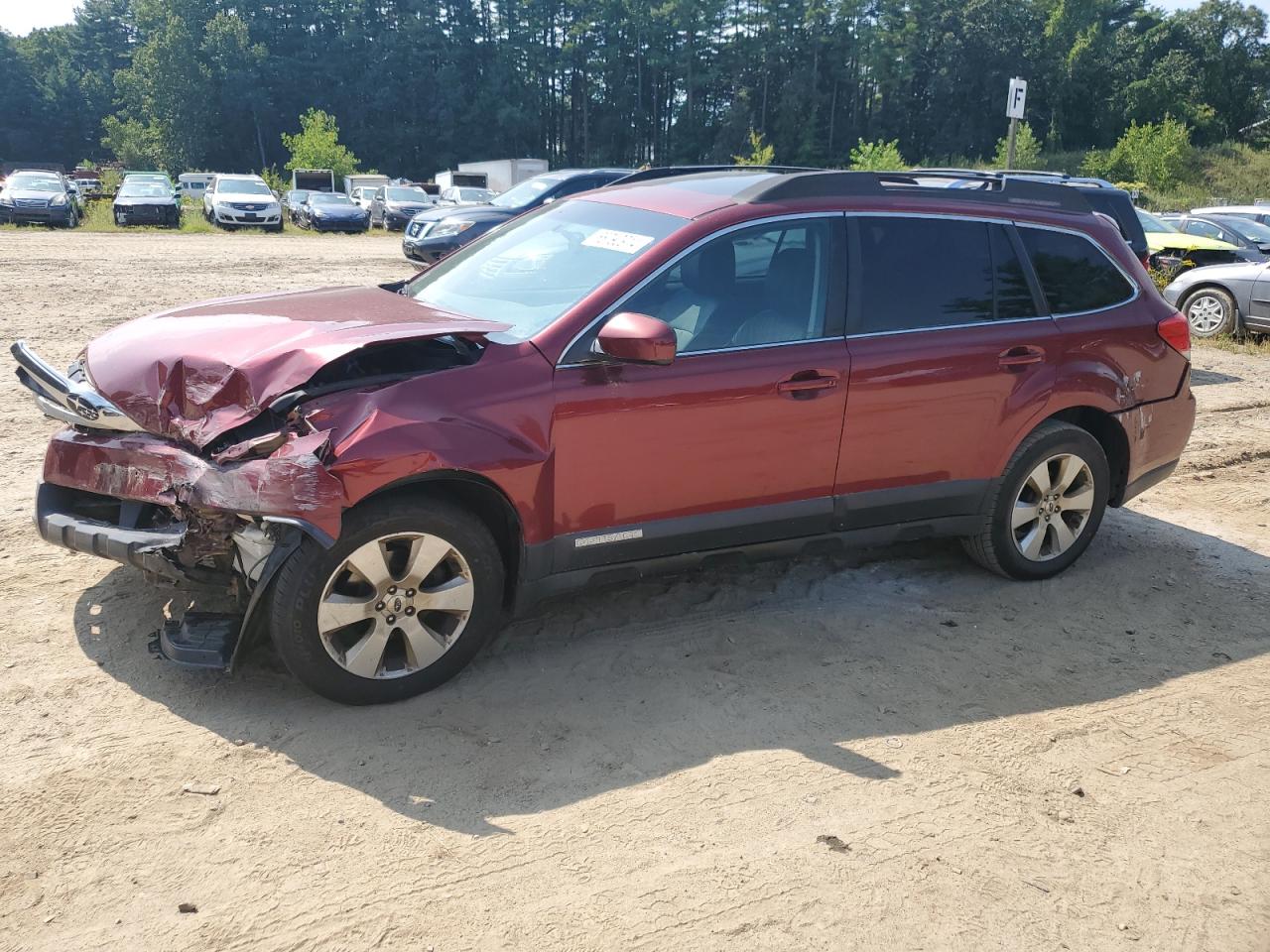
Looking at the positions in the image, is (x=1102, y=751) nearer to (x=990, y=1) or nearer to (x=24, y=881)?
(x=24, y=881)

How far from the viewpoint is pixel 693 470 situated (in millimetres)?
4148

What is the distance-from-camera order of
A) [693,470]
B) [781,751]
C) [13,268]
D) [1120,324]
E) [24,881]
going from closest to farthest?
[24,881]
[781,751]
[693,470]
[1120,324]
[13,268]

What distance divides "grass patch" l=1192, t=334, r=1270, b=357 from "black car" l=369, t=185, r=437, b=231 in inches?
937

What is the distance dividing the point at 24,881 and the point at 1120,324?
5064mm

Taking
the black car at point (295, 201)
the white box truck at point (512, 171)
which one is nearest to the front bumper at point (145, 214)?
the black car at point (295, 201)

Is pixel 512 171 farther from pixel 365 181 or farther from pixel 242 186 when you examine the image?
pixel 242 186

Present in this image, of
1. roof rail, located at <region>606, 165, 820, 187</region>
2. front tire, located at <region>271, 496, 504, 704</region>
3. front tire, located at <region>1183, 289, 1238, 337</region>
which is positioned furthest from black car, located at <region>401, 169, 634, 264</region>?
front tire, located at <region>271, 496, 504, 704</region>

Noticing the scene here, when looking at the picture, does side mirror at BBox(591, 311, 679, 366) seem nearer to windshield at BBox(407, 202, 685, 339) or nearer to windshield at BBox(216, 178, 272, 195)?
windshield at BBox(407, 202, 685, 339)

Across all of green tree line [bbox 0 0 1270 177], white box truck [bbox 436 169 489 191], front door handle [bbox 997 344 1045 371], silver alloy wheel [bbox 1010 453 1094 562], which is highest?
green tree line [bbox 0 0 1270 177]

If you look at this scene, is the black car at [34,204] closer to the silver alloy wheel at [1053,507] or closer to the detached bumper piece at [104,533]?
the detached bumper piece at [104,533]

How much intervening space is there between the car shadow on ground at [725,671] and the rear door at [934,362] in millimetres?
575

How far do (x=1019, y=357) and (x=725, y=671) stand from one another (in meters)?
2.08

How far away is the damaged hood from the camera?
359 cm

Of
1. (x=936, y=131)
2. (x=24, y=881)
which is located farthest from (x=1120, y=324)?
(x=936, y=131)
